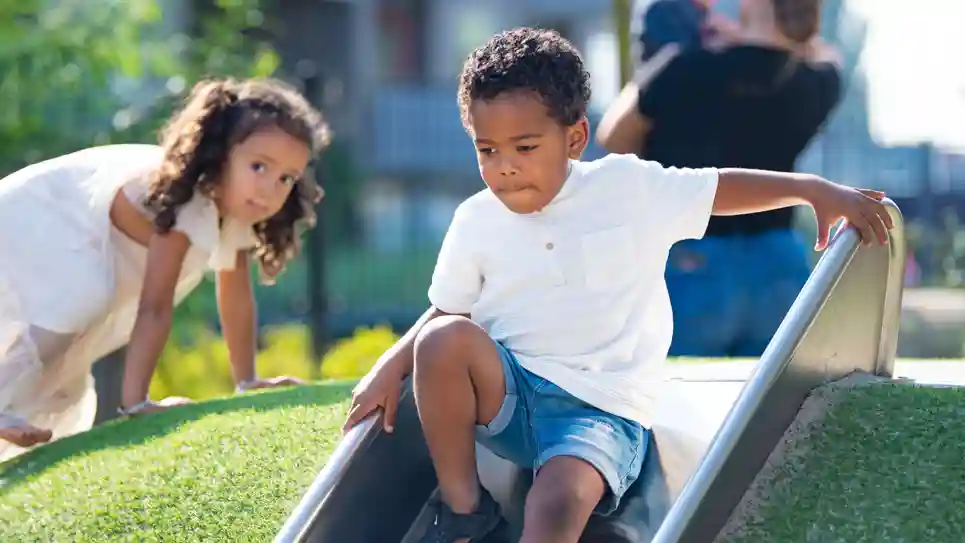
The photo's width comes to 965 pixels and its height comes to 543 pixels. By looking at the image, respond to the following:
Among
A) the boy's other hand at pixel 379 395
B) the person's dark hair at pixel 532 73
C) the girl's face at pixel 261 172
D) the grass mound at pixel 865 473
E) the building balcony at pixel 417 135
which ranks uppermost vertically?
the person's dark hair at pixel 532 73

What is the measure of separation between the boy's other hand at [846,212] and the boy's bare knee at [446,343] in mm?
788

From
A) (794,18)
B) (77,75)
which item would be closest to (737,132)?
(794,18)

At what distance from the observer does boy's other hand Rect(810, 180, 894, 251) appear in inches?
108

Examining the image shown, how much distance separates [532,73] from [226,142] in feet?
5.74

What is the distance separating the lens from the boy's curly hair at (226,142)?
4.02m

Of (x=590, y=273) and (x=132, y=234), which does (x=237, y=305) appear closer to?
(x=132, y=234)

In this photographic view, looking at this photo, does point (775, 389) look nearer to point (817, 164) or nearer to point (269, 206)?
point (269, 206)

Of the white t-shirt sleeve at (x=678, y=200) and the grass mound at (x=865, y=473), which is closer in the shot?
the grass mound at (x=865, y=473)

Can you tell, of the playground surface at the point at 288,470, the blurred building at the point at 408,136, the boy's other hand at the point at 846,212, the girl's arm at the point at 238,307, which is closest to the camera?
the playground surface at the point at 288,470

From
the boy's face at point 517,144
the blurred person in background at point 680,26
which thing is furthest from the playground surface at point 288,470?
the blurred person in background at point 680,26

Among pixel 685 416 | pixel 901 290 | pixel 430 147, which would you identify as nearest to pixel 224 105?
pixel 685 416

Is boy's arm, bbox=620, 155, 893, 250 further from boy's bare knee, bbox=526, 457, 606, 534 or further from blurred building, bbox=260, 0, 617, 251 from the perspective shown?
blurred building, bbox=260, 0, 617, 251

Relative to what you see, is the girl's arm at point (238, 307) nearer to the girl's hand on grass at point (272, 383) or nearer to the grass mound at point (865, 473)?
the girl's hand on grass at point (272, 383)

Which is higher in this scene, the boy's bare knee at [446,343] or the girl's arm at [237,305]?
the boy's bare knee at [446,343]
